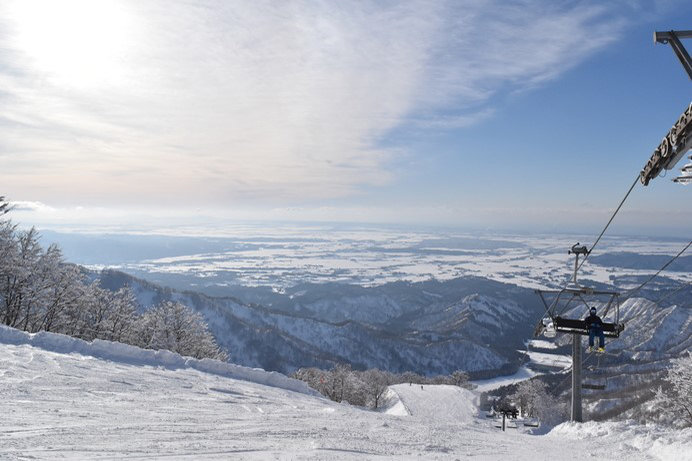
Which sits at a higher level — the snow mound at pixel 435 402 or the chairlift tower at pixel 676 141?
the chairlift tower at pixel 676 141

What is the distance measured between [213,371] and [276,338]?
550 feet

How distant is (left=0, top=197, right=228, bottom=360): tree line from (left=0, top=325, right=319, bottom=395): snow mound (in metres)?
16.5

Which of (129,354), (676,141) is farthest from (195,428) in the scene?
(129,354)

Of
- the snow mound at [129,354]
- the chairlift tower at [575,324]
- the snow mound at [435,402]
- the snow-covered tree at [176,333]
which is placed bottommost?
the snow mound at [435,402]

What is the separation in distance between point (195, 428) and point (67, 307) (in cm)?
3661

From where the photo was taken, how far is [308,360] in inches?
6959

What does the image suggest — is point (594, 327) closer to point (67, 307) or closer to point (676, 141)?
point (676, 141)

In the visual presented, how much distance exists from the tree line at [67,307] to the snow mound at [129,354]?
1647cm

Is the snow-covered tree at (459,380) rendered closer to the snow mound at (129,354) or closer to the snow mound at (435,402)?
the snow mound at (435,402)

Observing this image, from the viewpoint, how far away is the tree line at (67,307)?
3534 centimetres

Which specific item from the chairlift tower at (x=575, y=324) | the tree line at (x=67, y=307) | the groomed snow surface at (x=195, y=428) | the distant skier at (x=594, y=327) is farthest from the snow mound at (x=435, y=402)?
the groomed snow surface at (x=195, y=428)

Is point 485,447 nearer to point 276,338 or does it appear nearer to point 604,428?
point 604,428

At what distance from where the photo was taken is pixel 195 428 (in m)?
11.1

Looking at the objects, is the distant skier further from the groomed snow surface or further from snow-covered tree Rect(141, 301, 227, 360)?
snow-covered tree Rect(141, 301, 227, 360)
